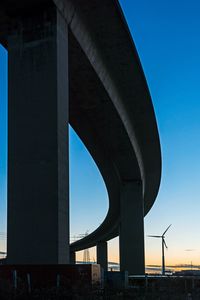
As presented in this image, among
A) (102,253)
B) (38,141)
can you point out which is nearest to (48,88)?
(38,141)

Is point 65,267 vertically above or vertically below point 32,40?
below

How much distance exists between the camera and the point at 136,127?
1178 inches

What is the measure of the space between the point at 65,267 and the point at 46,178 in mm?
2744

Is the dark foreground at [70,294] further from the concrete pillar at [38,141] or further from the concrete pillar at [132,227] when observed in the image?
the concrete pillar at [132,227]

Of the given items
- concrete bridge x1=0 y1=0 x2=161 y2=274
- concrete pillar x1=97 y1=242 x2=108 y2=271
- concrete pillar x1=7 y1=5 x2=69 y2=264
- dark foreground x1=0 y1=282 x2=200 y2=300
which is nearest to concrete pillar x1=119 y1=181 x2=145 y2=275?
concrete bridge x1=0 y1=0 x2=161 y2=274

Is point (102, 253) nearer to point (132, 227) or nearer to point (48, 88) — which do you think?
point (132, 227)

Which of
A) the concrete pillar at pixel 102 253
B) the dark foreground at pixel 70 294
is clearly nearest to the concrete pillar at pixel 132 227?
the dark foreground at pixel 70 294

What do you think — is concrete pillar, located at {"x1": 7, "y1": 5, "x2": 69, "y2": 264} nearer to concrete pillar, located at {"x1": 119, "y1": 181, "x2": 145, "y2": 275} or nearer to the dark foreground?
the dark foreground

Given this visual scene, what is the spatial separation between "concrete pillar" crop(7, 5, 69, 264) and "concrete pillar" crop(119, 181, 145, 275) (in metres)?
23.8

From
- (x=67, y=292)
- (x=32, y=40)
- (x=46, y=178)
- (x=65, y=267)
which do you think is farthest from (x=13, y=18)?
(x=67, y=292)

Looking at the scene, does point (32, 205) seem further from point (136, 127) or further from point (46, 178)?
point (136, 127)

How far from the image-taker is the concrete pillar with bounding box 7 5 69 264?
1467 centimetres

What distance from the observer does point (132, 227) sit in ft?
130

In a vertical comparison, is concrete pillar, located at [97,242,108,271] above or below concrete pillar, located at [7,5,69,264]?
below
